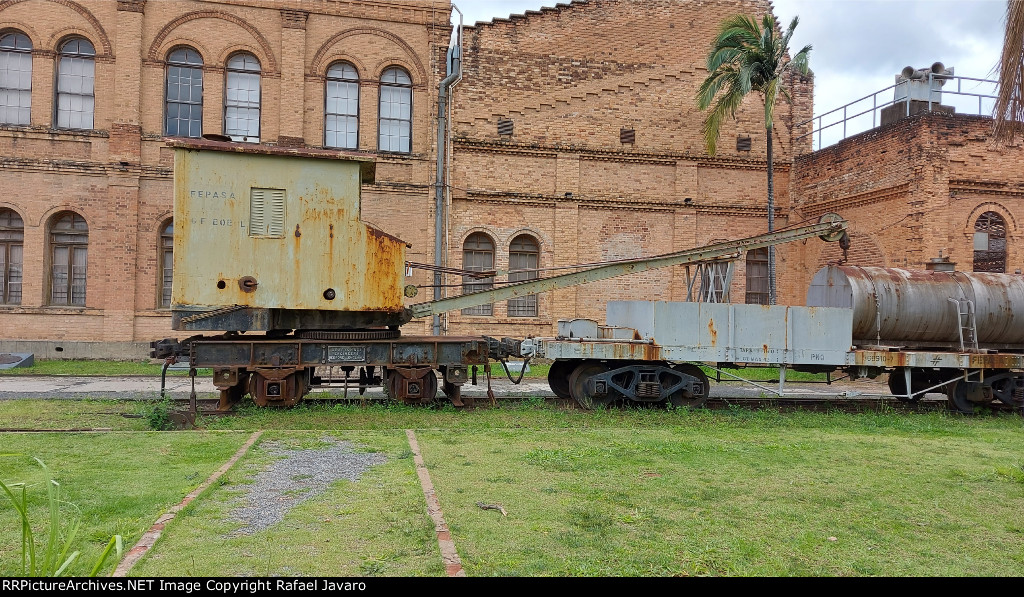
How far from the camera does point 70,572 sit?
3529 millimetres

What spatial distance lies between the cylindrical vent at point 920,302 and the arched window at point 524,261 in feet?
Result: 30.7

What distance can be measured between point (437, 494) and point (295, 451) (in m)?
2.28

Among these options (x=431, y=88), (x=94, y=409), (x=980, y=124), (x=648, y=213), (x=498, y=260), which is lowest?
(x=94, y=409)

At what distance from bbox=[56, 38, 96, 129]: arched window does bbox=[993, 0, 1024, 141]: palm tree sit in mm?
19912

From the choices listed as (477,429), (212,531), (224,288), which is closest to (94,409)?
(224,288)

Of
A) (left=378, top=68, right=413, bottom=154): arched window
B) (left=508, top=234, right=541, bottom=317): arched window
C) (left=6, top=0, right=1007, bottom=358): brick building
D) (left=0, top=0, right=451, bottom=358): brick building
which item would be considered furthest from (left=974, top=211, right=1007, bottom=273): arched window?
(left=378, top=68, right=413, bottom=154): arched window

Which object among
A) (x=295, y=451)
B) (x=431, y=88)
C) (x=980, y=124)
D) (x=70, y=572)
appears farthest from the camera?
(x=431, y=88)

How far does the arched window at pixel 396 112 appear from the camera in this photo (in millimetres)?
19719

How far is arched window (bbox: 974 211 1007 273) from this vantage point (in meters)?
17.6

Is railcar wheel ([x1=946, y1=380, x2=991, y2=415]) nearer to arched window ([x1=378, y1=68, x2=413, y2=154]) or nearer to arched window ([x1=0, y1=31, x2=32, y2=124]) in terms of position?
arched window ([x1=378, y1=68, x2=413, y2=154])

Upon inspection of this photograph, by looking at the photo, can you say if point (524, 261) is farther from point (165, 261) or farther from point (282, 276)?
point (282, 276)

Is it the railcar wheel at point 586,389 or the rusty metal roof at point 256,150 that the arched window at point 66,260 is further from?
the railcar wheel at point 586,389

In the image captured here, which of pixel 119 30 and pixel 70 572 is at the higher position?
pixel 119 30
